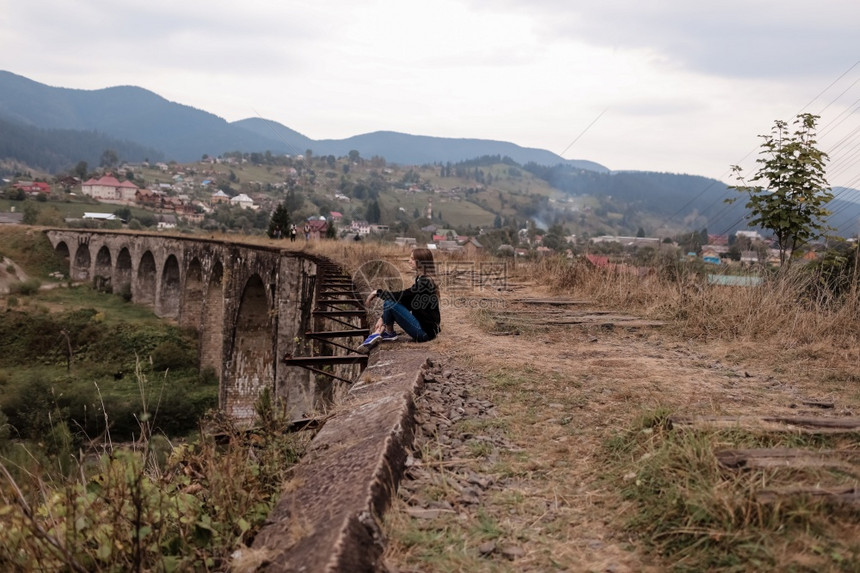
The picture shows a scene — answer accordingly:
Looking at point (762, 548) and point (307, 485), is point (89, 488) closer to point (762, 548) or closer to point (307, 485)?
point (307, 485)

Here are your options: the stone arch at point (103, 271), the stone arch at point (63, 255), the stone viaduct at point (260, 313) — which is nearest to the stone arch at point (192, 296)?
the stone viaduct at point (260, 313)

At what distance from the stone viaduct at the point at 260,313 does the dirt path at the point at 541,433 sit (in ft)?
3.93

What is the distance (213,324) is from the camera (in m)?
28.4

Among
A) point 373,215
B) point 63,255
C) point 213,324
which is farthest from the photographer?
point 373,215

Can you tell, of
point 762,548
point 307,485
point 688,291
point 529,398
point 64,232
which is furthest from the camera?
point 64,232

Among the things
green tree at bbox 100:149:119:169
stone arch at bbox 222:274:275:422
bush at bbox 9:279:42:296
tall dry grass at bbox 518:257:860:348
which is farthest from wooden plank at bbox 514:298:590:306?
green tree at bbox 100:149:119:169

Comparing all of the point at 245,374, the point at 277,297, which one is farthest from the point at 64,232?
the point at 277,297

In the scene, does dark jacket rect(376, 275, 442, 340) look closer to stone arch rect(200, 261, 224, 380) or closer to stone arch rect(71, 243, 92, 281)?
stone arch rect(200, 261, 224, 380)

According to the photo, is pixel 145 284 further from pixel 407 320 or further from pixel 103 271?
pixel 407 320

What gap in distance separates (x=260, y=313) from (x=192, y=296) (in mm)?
14455

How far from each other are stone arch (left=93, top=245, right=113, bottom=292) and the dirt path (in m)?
47.2

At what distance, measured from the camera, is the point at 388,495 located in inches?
102

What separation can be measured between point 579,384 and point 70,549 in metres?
3.31

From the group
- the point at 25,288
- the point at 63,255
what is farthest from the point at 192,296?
the point at 63,255
